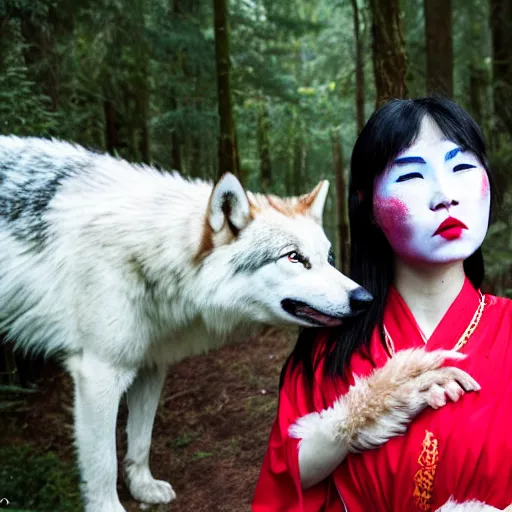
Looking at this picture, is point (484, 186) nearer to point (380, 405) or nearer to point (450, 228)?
point (450, 228)

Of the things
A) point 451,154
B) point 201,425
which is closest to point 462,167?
point 451,154

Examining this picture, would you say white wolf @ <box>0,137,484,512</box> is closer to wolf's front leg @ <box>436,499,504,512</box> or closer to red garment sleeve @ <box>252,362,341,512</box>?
red garment sleeve @ <box>252,362,341,512</box>

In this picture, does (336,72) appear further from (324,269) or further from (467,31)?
(324,269)

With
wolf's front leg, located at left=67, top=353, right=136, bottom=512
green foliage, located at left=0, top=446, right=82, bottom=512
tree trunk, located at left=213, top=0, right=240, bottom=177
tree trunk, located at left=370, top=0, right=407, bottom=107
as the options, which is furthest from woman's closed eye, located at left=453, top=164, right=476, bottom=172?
tree trunk, located at left=213, top=0, right=240, bottom=177

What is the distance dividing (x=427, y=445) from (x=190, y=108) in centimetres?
966

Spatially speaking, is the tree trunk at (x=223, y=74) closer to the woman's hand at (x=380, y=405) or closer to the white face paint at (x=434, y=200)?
the white face paint at (x=434, y=200)

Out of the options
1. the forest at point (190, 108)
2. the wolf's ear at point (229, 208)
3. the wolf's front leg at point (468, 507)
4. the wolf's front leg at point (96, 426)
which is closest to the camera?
the wolf's front leg at point (468, 507)

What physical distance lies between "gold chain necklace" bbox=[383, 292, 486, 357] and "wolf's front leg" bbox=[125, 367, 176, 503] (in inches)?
110

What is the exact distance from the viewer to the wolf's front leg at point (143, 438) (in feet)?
15.0

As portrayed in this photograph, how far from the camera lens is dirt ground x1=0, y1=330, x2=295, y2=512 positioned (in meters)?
4.77

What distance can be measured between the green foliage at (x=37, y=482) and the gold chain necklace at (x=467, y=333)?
2.59 m

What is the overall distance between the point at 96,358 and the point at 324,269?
1.67 metres

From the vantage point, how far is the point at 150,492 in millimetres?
4551

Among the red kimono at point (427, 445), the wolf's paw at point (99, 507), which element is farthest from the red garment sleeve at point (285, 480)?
the wolf's paw at point (99, 507)
